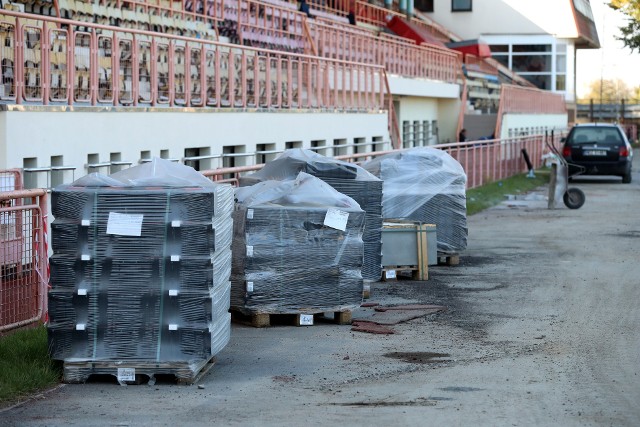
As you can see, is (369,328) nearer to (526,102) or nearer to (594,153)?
(594,153)

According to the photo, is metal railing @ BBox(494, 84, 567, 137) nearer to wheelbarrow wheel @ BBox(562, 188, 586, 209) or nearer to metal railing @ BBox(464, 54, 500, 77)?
metal railing @ BBox(464, 54, 500, 77)

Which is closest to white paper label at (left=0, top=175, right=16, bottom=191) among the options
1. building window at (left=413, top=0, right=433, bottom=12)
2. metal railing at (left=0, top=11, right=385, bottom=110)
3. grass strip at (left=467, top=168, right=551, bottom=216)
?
metal railing at (left=0, top=11, right=385, bottom=110)

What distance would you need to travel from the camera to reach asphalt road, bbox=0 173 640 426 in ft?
25.2

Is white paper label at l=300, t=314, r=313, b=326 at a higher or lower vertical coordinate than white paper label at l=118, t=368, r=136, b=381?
lower

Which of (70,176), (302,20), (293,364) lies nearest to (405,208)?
(70,176)

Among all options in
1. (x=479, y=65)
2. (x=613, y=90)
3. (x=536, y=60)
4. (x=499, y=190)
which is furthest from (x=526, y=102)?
(x=613, y=90)

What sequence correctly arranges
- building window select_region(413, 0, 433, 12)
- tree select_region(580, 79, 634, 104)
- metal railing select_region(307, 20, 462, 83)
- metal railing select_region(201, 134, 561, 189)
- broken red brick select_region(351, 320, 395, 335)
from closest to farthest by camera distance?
broken red brick select_region(351, 320, 395, 335) → metal railing select_region(201, 134, 561, 189) → metal railing select_region(307, 20, 462, 83) → building window select_region(413, 0, 433, 12) → tree select_region(580, 79, 634, 104)

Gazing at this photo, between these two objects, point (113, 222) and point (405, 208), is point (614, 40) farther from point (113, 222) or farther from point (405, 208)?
point (113, 222)

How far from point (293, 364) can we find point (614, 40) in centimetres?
6304

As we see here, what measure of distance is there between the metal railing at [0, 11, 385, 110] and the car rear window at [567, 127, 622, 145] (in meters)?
10.1

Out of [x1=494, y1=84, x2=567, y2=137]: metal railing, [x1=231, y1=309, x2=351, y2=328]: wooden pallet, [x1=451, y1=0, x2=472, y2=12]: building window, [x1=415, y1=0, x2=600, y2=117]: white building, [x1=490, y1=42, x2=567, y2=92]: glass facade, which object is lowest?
[x1=231, y1=309, x2=351, y2=328]: wooden pallet

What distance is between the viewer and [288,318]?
11.5 m

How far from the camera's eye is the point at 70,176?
1576 cm

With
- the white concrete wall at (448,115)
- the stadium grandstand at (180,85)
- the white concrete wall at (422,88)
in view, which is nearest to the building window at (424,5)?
the white concrete wall at (448,115)
